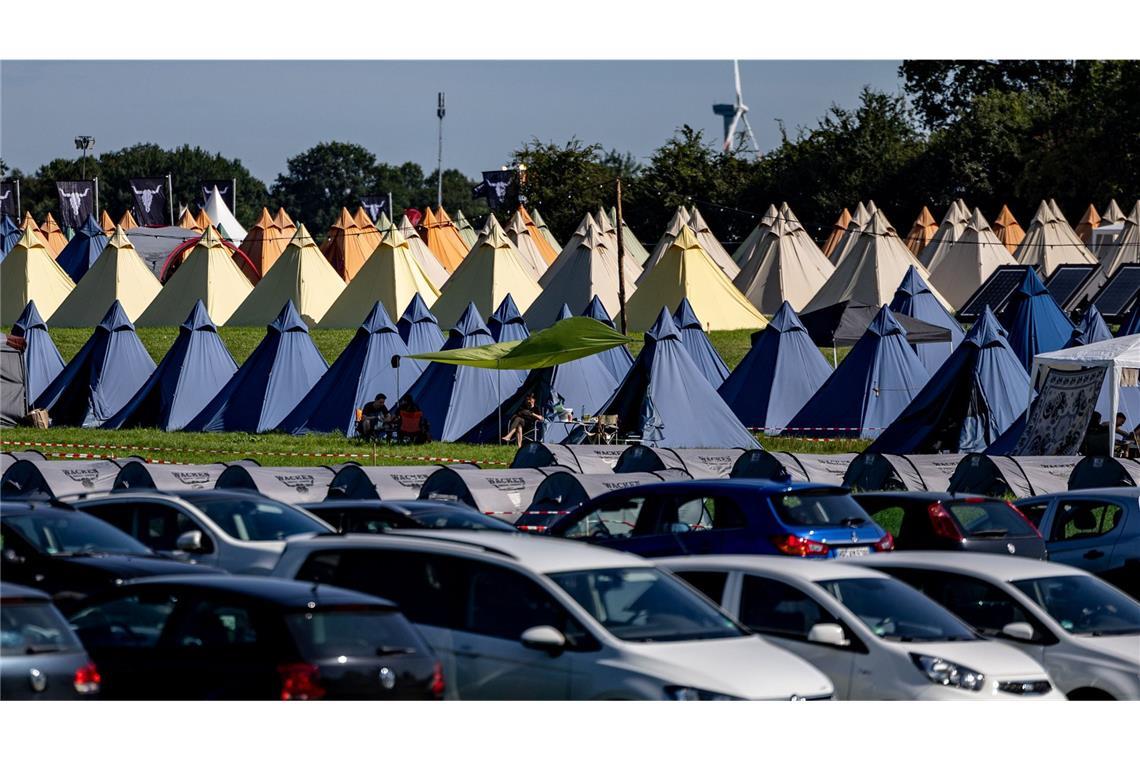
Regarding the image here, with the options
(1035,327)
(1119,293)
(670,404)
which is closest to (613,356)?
(670,404)

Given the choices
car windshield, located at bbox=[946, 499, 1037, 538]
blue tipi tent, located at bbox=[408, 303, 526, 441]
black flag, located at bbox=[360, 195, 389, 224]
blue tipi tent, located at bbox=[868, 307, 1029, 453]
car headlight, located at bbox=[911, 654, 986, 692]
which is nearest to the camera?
car headlight, located at bbox=[911, 654, 986, 692]

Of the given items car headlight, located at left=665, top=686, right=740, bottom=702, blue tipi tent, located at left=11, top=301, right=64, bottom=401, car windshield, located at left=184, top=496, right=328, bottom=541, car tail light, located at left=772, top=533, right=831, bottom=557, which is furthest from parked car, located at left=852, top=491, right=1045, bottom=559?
blue tipi tent, located at left=11, top=301, right=64, bottom=401

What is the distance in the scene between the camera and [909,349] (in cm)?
3559

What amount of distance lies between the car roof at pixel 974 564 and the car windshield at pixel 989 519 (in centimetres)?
358

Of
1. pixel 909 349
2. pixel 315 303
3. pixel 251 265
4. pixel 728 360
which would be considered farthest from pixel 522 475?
pixel 251 265

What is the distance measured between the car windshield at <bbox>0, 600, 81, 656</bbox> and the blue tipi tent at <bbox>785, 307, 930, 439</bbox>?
88.2ft

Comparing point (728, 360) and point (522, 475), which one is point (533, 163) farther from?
point (522, 475)

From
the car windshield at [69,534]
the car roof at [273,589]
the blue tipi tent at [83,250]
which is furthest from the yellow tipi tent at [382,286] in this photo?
the car roof at [273,589]

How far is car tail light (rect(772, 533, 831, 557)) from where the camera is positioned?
14.1 meters

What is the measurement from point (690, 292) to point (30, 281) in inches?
998

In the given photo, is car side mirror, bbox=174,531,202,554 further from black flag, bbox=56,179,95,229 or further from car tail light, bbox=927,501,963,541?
black flag, bbox=56,179,95,229

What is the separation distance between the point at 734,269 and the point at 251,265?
69.3 ft

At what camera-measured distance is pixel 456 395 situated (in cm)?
3475

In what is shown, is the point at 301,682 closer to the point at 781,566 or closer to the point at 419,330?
the point at 781,566
